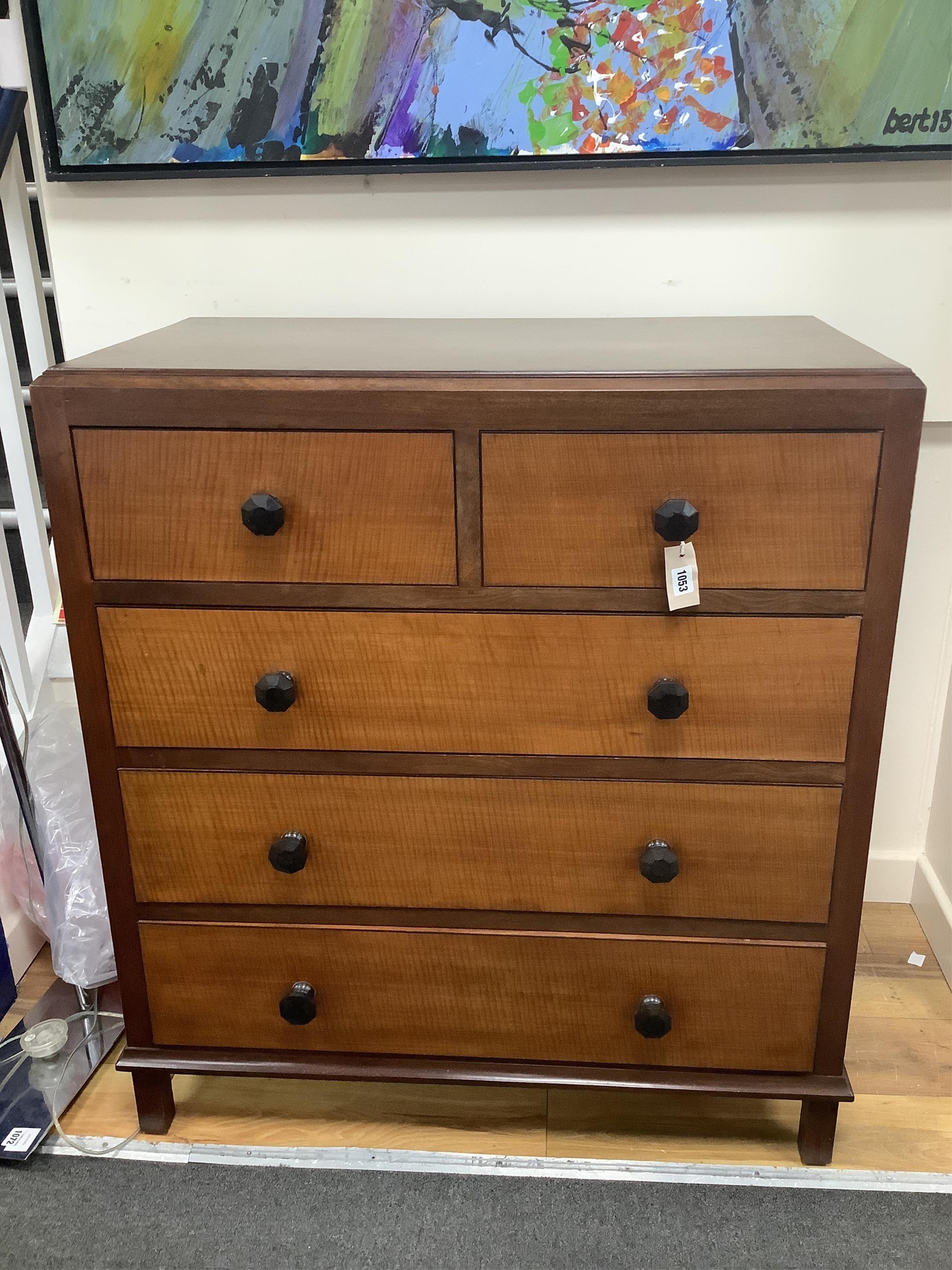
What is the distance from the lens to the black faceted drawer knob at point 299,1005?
1.18 meters

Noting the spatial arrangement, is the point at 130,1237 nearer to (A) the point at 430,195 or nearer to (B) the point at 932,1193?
(B) the point at 932,1193

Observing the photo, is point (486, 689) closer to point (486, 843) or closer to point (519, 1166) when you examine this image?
point (486, 843)

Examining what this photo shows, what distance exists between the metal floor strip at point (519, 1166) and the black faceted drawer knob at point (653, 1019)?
0.22m

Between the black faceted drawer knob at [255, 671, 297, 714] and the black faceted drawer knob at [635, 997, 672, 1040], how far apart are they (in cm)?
55

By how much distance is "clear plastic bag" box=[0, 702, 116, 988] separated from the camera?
1.46 m

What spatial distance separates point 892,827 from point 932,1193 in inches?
25.0

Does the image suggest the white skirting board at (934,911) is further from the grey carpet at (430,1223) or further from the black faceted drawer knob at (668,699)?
the black faceted drawer knob at (668,699)

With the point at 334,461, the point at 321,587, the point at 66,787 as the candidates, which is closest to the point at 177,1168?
the point at 66,787

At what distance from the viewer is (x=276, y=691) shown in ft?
3.44

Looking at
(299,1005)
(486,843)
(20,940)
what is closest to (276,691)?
(486,843)

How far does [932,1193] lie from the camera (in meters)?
1.20

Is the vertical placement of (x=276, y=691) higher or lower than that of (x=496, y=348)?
lower

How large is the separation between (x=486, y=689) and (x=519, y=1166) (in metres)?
0.65

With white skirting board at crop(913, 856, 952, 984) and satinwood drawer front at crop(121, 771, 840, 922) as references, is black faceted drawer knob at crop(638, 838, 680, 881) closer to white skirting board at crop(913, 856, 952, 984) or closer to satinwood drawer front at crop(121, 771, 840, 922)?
satinwood drawer front at crop(121, 771, 840, 922)
